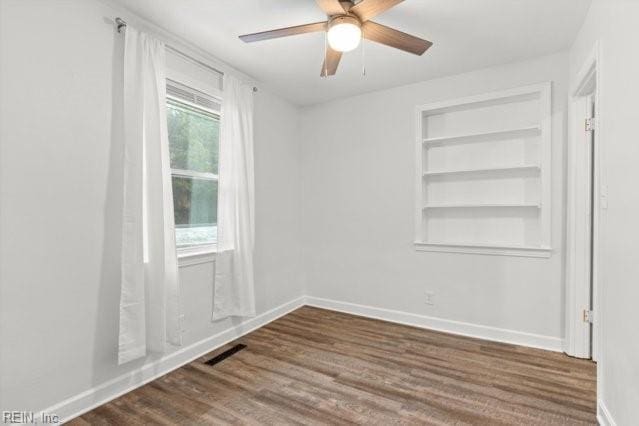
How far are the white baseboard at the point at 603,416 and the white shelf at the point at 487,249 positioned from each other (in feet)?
4.15

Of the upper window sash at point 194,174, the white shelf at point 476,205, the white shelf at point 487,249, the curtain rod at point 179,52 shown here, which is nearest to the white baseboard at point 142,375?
the upper window sash at point 194,174

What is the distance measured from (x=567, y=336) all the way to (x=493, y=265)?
773mm

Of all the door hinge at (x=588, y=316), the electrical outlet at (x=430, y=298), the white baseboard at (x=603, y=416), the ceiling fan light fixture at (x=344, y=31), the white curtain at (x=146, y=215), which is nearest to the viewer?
the white baseboard at (x=603, y=416)

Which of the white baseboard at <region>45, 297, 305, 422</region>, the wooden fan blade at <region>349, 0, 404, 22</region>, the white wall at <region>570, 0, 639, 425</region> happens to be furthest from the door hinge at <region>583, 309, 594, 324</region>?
the white baseboard at <region>45, 297, 305, 422</region>

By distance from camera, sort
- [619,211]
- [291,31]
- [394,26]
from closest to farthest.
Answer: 1. [619,211]
2. [291,31]
3. [394,26]

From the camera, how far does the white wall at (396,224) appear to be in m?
2.84

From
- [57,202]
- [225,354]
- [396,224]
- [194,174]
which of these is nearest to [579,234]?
[396,224]

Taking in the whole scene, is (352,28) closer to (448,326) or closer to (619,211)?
(619,211)

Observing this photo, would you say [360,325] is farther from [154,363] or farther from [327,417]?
[154,363]

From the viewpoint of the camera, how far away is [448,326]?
3250 mm

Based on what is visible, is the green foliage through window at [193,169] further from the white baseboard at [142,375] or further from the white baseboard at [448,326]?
the white baseboard at [448,326]

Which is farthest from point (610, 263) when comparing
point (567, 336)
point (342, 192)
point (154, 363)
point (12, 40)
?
point (12, 40)

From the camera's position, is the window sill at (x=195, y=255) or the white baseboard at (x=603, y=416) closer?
the white baseboard at (x=603, y=416)

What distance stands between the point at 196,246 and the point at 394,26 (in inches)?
94.0
